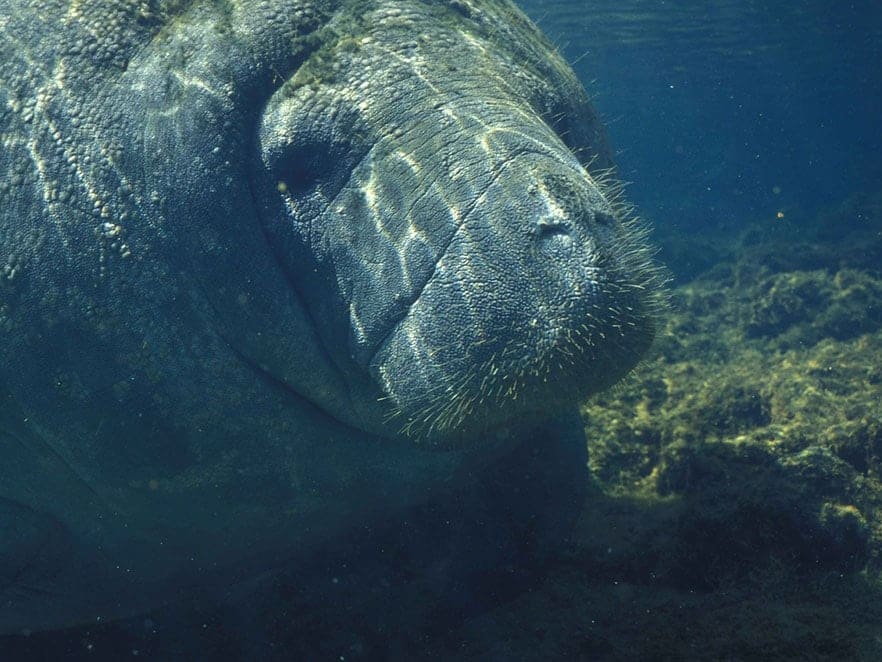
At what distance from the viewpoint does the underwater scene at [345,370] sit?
280 centimetres

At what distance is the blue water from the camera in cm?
2909

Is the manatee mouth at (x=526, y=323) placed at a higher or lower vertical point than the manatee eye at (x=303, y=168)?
lower

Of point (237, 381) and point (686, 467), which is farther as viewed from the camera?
point (686, 467)

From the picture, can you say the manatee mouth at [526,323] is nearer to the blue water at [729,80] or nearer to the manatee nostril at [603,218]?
the manatee nostril at [603,218]

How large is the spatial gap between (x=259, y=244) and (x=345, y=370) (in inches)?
29.9

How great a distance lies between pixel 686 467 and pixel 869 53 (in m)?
49.6

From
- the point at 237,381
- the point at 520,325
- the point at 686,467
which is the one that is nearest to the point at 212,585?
the point at 237,381

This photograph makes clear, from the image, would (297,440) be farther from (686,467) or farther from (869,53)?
(869,53)

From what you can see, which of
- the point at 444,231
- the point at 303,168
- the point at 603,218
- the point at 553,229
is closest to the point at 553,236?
the point at 553,229

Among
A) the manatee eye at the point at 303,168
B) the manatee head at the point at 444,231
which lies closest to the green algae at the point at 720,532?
the manatee head at the point at 444,231

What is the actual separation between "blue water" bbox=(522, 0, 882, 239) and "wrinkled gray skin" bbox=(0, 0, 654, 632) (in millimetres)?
1662

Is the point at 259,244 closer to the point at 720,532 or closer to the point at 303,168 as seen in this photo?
the point at 303,168

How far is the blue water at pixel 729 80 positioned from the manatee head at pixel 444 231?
153 cm

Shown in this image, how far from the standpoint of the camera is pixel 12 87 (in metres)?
3.24
